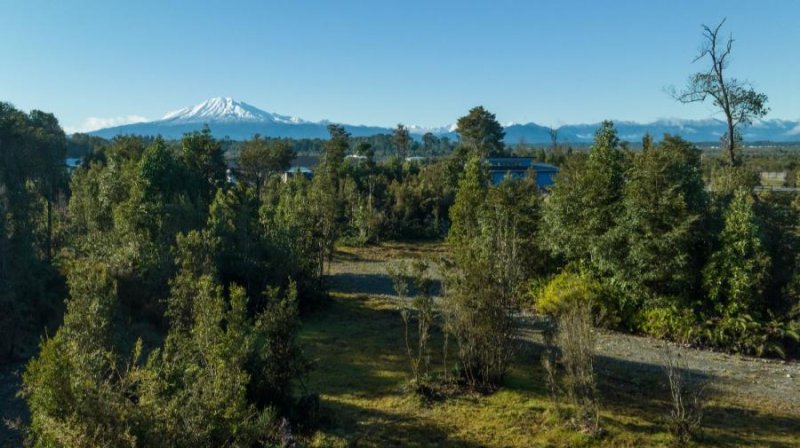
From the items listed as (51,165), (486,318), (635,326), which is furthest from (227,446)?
(51,165)

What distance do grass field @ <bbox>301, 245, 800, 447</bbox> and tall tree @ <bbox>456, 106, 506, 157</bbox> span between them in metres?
40.1

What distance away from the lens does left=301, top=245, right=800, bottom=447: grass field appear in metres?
8.75

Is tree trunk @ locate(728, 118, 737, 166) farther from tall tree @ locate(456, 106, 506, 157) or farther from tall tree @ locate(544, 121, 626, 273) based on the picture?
tall tree @ locate(456, 106, 506, 157)

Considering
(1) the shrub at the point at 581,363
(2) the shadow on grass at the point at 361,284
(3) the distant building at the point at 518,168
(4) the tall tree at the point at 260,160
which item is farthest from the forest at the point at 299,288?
(3) the distant building at the point at 518,168

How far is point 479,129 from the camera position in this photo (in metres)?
52.2

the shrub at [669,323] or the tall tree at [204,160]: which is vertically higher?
the tall tree at [204,160]

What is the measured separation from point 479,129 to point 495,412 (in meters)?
44.7

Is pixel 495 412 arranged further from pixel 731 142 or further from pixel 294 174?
pixel 294 174

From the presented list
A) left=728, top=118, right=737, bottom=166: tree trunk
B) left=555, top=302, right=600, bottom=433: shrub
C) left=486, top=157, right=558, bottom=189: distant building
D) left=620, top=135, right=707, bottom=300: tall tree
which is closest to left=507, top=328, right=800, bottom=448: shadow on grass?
left=555, top=302, right=600, bottom=433: shrub

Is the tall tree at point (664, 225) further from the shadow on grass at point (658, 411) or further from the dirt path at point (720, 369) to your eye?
the shadow on grass at point (658, 411)

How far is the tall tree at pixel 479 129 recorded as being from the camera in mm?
52062

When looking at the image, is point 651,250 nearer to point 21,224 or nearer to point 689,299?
point 689,299

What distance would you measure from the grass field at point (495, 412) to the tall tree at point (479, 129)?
40.1m

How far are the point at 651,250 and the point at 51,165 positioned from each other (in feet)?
85.1
